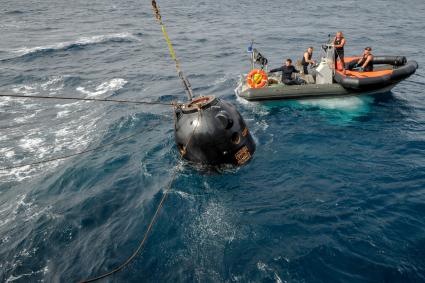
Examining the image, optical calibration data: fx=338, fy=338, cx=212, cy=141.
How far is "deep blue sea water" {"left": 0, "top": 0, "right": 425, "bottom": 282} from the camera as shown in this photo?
7285mm

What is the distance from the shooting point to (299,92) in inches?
575

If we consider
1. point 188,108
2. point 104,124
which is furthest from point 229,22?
point 188,108

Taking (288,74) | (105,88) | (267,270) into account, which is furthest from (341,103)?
(105,88)

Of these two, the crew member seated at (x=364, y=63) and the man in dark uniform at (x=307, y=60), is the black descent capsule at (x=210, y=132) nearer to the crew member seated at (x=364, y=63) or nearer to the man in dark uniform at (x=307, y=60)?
the man in dark uniform at (x=307, y=60)

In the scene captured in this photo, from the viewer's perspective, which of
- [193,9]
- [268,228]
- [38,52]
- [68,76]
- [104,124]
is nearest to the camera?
[268,228]

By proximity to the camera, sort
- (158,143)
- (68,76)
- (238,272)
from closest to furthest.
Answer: (238,272) → (158,143) → (68,76)

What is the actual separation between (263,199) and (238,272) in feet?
8.31

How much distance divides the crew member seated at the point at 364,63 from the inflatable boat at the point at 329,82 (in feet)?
1.17

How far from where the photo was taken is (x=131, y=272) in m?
7.29

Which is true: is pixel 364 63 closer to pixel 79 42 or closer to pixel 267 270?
pixel 267 270

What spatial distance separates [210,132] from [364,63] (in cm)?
962

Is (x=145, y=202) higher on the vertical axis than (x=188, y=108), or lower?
lower

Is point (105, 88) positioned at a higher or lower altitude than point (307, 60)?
lower

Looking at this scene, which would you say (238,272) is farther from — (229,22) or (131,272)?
(229,22)
